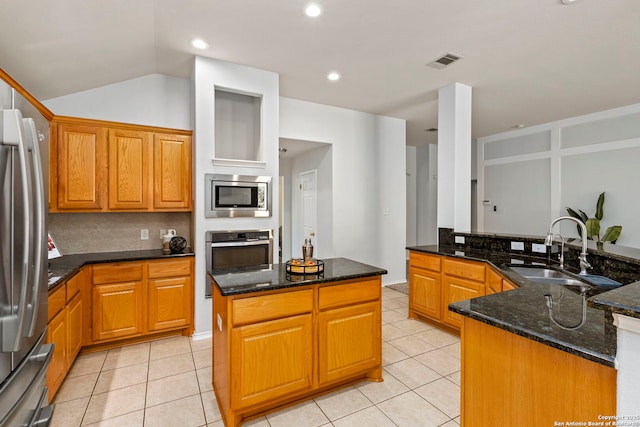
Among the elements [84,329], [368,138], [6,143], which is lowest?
[84,329]

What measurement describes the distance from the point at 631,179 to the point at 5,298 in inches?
280

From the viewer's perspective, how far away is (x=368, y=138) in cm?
504

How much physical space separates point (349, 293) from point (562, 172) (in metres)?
5.56

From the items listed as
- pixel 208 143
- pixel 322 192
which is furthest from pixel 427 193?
pixel 208 143

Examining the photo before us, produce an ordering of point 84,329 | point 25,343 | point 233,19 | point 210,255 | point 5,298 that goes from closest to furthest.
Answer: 1. point 5,298
2. point 25,343
3. point 233,19
4. point 84,329
5. point 210,255

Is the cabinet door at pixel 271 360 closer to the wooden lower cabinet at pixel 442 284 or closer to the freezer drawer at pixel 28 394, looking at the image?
the freezer drawer at pixel 28 394

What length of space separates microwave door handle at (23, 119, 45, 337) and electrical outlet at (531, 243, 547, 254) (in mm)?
3723

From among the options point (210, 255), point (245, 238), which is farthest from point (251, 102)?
point (210, 255)

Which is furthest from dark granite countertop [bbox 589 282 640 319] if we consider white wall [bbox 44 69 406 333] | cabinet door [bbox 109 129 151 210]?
cabinet door [bbox 109 129 151 210]

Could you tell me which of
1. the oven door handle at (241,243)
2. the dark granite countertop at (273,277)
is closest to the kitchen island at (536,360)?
the dark granite countertop at (273,277)

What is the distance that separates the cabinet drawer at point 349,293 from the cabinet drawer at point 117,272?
203cm

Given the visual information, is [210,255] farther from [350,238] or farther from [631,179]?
[631,179]

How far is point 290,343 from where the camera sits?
6.51 ft

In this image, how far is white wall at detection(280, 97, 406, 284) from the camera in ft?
14.9
